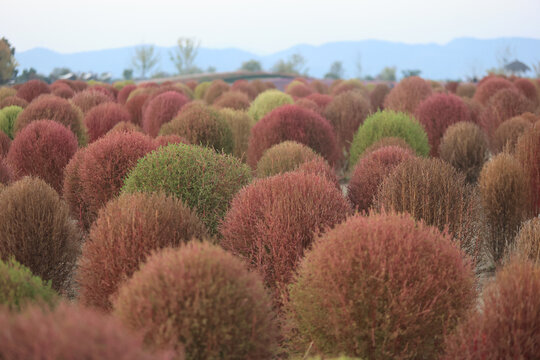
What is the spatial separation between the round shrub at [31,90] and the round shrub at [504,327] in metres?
28.2

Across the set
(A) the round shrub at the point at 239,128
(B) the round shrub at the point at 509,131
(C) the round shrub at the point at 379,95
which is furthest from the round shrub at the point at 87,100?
(B) the round shrub at the point at 509,131

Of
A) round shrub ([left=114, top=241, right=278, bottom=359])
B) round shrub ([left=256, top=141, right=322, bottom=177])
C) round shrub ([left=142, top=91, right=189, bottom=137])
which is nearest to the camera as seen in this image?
round shrub ([left=114, top=241, right=278, bottom=359])

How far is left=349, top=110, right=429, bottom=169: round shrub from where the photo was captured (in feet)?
51.7

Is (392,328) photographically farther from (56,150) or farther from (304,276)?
(56,150)

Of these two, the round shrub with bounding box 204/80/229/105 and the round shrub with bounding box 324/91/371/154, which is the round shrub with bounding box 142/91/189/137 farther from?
the round shrub with bounding box 204/80/229/105

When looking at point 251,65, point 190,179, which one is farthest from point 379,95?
point 251,65

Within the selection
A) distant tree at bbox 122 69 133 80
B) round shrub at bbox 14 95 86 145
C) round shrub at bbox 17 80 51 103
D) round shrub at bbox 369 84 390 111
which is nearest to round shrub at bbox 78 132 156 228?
round shrub at bbox 14 95 86 145

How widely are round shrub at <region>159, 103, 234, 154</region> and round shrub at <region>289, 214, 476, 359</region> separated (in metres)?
9.72

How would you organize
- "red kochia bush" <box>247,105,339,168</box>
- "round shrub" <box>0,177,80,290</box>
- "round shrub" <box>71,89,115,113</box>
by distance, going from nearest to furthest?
"round shrub" <box>0,177,80,290</box> → "red kochia bush" <box>247,105,339,168</box> → "round shrub" <box>71,89,115,113</box>

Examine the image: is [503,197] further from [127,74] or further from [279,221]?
[127,74]

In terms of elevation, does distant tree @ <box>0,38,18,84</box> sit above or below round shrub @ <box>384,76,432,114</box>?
above

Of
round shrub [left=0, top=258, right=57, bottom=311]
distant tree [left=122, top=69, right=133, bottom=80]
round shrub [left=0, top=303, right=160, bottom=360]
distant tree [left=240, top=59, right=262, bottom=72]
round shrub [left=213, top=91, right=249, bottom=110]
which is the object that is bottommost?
round shrub [left=0, top=258, right=57, bottom=311]

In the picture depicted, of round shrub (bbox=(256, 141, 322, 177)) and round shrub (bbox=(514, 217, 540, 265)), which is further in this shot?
round shrub (bbox=(256, 141, 322, 177))

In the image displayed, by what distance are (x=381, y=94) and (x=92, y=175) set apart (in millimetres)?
27814
